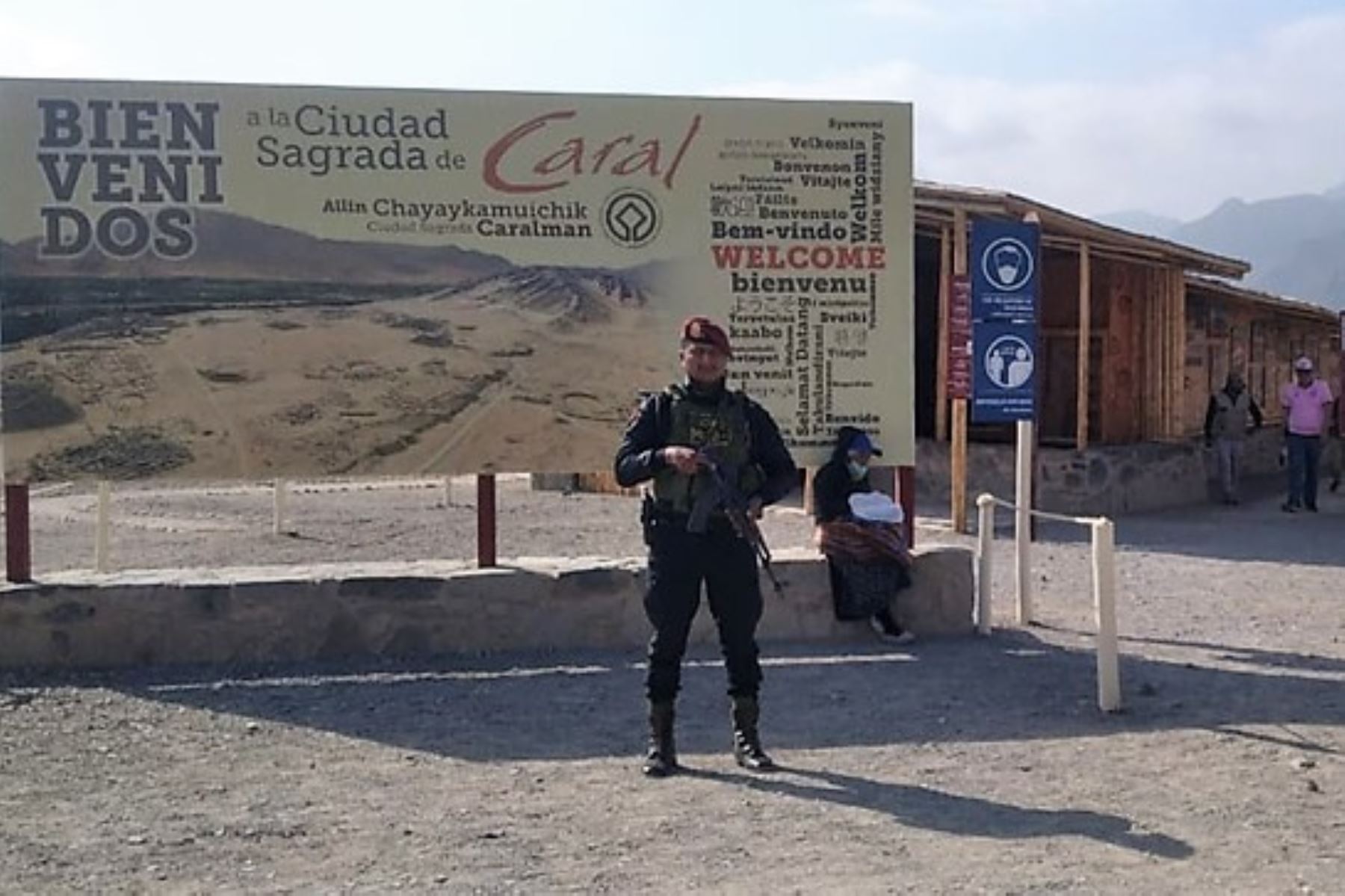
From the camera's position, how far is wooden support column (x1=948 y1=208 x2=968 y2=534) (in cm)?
1515

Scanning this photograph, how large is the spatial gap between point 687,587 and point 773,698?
1695 mm

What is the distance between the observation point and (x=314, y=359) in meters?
9.01

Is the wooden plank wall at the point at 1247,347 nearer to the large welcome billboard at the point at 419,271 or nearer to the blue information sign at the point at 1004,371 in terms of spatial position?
the blue information sign at the point at 1004,371

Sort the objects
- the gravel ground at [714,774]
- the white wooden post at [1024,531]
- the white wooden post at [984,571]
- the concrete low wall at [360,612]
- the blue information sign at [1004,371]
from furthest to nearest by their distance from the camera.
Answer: the blue information sign at [1004,371], the white wooden post at [1024,531], the white wooden post at [984,571], the concrete low wall at [360,612], the gravel ground at [714,774]

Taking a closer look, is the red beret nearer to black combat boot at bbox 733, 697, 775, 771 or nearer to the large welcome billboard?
black combat boot at bbox 733, 697, 775, 771

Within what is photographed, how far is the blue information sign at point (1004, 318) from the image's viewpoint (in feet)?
33.1

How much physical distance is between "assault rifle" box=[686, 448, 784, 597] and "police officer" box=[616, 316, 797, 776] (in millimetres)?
21

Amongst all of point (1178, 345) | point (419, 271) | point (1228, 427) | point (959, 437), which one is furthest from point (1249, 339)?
point (419, 271)

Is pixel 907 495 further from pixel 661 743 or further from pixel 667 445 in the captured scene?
pixel 661 743

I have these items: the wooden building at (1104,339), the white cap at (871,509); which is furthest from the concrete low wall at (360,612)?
the wooden building at (1104,339)

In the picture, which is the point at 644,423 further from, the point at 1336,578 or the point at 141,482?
the point at 1336,578

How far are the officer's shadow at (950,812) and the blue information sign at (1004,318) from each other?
13.8ft

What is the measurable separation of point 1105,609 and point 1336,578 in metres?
5.89

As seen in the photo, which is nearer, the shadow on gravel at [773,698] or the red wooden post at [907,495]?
the shadow on gravel at [773,698]
